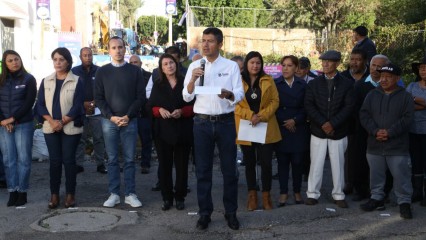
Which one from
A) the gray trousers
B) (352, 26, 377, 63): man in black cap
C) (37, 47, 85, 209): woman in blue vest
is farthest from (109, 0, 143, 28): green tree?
the gray trousers

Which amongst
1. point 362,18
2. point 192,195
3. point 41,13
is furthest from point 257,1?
point 192,195

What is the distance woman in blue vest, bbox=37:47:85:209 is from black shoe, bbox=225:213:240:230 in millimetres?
2141

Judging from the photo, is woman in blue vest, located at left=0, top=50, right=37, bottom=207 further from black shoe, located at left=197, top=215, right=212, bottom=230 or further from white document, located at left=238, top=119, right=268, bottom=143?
white document, located at left=238, top=119, right=268, bottom=143

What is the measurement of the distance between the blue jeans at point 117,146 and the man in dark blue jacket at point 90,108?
73.5 inches

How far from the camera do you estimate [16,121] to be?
6.58 meters

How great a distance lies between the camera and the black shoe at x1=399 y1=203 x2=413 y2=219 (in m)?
6.13

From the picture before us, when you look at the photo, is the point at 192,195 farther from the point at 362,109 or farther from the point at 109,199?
the point at 362,109

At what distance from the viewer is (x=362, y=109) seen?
6.43 m

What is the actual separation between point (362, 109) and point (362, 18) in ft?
105

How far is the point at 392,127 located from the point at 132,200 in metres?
3.37

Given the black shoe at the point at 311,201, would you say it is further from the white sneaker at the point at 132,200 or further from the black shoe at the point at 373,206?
the white sneaker at the point at 132,200

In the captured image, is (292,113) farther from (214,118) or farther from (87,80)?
(87,80)

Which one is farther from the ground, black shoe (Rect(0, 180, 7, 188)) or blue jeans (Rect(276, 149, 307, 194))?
blue jeans (Rect(276, 149, 307, 194))

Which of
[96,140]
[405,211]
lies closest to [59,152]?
[96,140]
